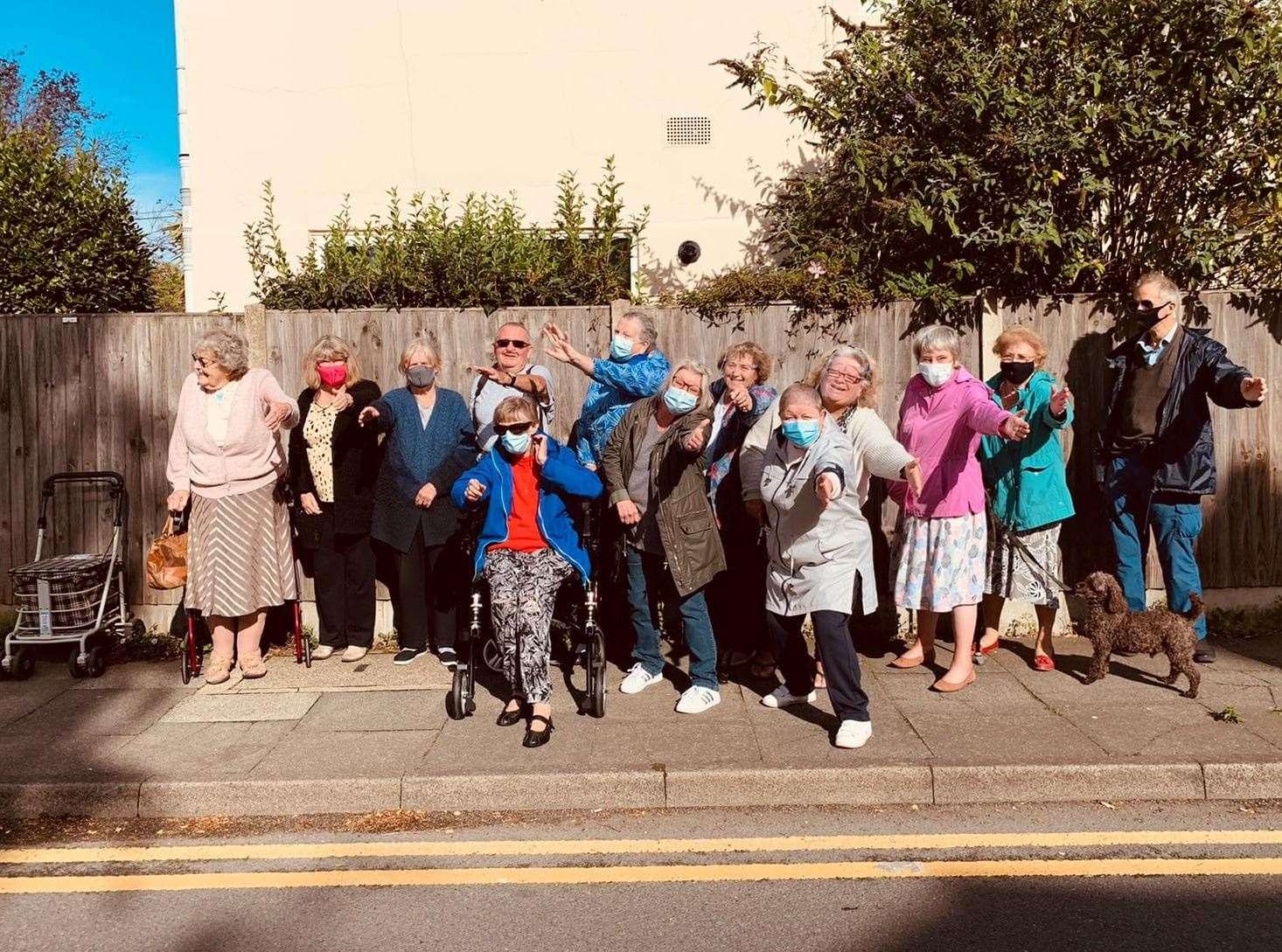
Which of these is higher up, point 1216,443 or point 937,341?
point 937,341

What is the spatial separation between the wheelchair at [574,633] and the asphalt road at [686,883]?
0.96 meters

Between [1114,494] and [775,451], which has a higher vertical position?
[775,451]

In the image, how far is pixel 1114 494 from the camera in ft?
21.8

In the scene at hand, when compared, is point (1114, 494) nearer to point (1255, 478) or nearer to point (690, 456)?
point (1255, 478)

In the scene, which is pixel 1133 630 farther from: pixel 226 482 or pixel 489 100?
pixel 489 100

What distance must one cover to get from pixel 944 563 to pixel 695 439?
5.51 feet

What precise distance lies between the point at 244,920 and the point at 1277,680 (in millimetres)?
5560

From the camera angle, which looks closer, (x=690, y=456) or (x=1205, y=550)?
(x=690, y=456)

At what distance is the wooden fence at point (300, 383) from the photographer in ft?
23.9

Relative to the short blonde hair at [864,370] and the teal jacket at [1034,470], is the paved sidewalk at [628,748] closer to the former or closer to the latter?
the teal jacket at [1034,470]

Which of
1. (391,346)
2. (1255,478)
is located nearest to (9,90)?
(391,346)

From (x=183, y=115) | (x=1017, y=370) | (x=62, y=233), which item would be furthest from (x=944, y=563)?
(x=183, y=115)

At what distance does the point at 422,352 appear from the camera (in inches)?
258

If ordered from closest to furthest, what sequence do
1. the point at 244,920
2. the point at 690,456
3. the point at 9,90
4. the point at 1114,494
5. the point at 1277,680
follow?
1. the point at 244,920
2. the point at 690,456
3. the point at 1277,680
4. the point at 1114,494
5. the point at 9,90
